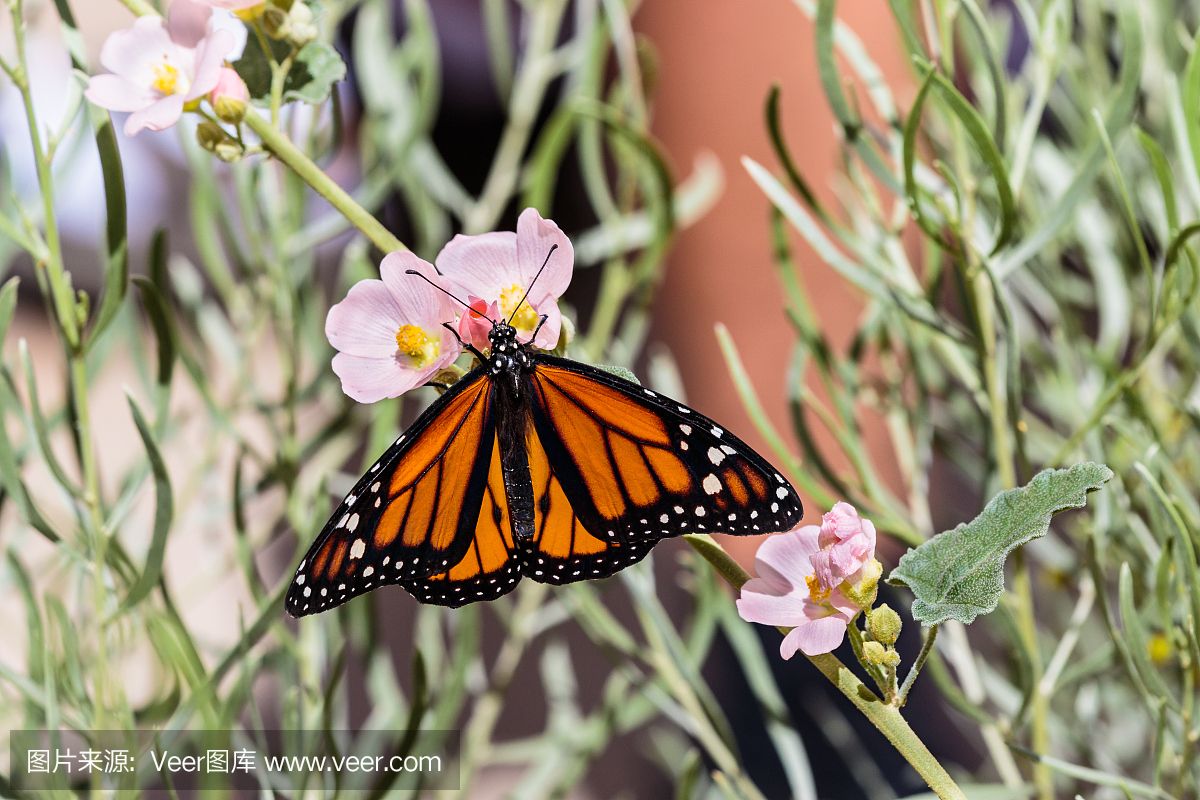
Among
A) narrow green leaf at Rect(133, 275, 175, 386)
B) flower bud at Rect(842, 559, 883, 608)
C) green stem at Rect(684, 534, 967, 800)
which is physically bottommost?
green stem at Rect(684, 534, 967, 800)

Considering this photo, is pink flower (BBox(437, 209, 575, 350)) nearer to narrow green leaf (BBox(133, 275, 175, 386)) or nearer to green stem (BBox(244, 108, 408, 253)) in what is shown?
green stem (BBox(244, 108, 408, 253))

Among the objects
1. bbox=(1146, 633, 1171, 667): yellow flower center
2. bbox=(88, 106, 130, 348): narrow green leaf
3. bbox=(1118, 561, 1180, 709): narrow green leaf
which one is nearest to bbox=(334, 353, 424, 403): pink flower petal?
bbox=(88, 106, 130, 348): narrow green leaf

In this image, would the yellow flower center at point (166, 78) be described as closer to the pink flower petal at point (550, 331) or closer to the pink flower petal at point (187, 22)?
the pink flower petal at point (187, 22)

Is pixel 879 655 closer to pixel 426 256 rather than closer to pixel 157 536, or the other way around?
pixel 157 536

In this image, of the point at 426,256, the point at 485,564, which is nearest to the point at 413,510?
the point at 485,564

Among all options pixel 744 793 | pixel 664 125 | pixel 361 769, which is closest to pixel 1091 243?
pixel 744 793

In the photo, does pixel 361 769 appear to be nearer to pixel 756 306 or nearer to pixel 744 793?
Answer: pixel 744 793
